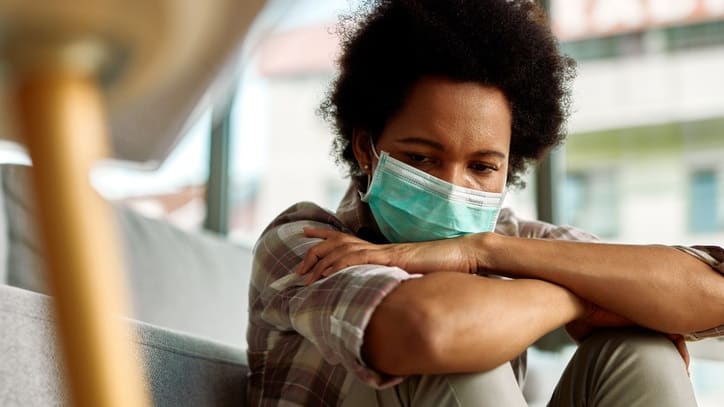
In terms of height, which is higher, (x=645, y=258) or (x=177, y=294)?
(x=645, y=258)

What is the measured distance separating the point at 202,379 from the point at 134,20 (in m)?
0.94

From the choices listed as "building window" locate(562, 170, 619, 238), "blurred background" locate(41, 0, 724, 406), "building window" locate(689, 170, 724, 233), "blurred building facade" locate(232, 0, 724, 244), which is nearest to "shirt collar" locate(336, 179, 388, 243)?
"blurred background" locate(41, 0, 724, 406)

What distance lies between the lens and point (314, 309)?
0.85 m

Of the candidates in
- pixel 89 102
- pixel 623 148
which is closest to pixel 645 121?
pixel 623 148

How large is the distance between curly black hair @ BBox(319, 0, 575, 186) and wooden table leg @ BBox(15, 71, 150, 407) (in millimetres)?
887

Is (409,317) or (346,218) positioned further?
(346,218)

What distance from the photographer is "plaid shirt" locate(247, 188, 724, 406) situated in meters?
0.80

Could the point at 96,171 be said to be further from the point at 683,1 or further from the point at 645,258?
the point at 683,1

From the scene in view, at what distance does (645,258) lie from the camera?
3.30 feet

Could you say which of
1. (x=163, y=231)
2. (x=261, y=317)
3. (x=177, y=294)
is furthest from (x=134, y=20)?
(x=163, y=231)

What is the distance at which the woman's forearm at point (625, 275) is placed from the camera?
0.96m

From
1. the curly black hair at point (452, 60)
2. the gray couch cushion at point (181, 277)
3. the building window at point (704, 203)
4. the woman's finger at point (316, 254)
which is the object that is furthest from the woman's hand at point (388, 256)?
the building window at point (704, 203)

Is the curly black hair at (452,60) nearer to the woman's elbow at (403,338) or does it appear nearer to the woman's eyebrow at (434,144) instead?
the woman's eyebrow at (434,144)

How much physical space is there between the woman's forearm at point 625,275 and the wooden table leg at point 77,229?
2.65 feet
